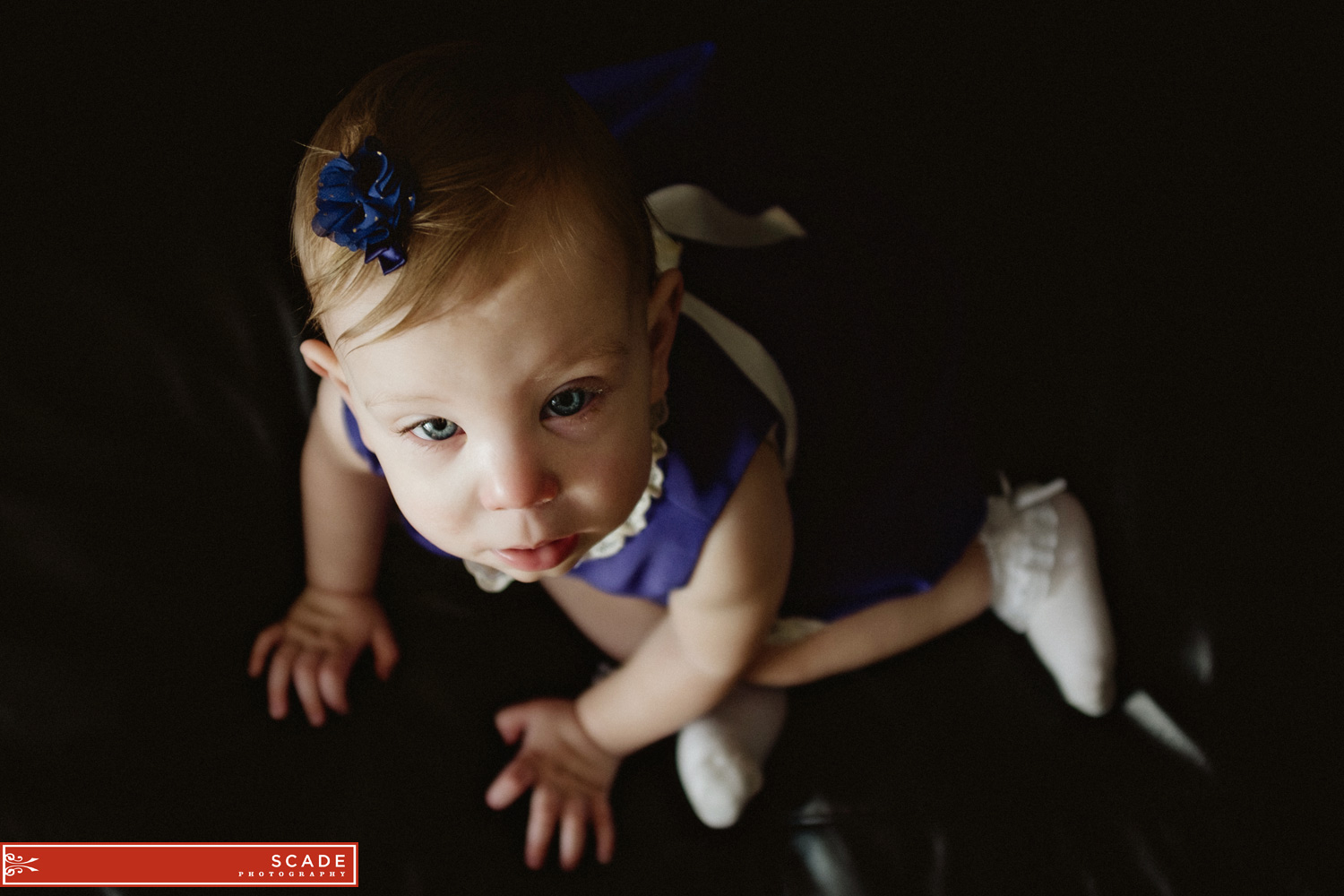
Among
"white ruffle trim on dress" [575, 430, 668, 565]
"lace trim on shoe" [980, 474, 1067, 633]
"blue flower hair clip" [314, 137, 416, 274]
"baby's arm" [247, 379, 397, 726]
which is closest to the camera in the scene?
"blue flower hair clip" [314, 137, 416, 274]

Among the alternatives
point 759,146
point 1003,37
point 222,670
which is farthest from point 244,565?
point 1003,37

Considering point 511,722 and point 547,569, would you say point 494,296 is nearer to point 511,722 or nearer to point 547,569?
point 547,569

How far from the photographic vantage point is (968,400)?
3.07 feet

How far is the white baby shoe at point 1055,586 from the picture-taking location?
0.80 meters

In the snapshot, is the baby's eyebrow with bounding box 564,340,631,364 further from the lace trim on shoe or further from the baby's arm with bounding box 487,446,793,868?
the lace trim on shoe

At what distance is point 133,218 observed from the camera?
2.55 ft

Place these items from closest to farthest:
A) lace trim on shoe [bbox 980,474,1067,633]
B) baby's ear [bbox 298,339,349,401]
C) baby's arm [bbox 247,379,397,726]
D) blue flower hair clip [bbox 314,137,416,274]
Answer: blue flower hair clip [bbox 314,137,416,274] → baby's ear [bbox 298,339,349,401] → baby's arm [bbox 247,379,397,726] → lace trim on shoe [bbox 980,474,1067,633]

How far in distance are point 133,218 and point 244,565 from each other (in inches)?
11.3

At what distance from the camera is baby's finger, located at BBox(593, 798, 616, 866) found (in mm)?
723

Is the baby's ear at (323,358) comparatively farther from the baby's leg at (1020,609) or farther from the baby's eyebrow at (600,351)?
the baby's leg at (1020,609)

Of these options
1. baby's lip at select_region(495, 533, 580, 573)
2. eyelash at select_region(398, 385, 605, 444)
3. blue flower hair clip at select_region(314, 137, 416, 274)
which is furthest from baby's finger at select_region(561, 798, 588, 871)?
blue flower hair clip at select_region(314, 137, 416, 274)

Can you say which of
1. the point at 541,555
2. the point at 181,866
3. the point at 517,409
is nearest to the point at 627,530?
the point at 541,555

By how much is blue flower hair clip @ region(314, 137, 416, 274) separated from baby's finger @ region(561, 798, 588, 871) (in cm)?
45

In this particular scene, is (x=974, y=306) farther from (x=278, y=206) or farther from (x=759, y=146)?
(x=278, y=206)
